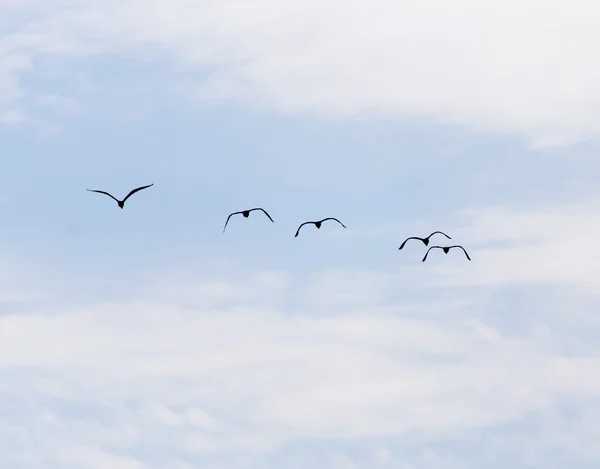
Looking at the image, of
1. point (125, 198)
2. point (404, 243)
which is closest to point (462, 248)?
point (404, 243)

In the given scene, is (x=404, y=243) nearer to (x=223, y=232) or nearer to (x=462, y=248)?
(x=462, y=248)

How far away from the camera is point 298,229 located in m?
88.1

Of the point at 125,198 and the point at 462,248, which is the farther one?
the point at 462,248

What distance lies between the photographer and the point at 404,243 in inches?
3649

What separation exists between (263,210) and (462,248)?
18.2 meters

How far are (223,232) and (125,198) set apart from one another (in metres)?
8.79

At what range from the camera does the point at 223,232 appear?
80.6 meters

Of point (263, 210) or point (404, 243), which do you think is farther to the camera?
point (404, 243)

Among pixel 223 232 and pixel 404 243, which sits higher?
pixel 404 243

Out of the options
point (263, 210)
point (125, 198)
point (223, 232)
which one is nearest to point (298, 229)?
point (263, 210)

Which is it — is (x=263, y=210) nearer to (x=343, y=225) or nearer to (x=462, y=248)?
(x=343, y=225)

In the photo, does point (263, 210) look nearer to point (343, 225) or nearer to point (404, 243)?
point (343, 225)

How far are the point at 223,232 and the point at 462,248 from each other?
22.4 meters

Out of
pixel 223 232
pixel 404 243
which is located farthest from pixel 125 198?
pixel 404 243
